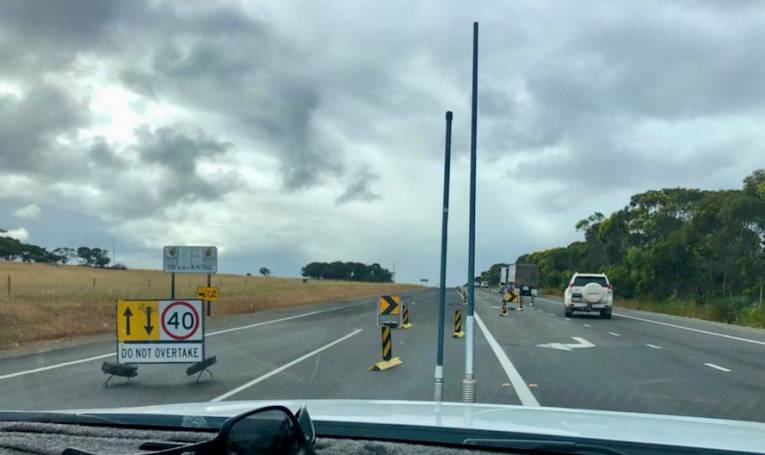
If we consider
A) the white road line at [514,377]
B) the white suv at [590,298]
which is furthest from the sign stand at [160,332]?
the white suv at [590,298]

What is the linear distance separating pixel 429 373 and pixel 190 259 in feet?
79.5

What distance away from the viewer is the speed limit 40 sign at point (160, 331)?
1355 centimetres

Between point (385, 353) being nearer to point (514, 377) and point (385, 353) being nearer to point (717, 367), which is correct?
point (514, 377)

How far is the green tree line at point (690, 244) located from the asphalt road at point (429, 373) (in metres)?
24.0

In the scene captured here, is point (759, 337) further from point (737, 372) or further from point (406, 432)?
point (406, 432)

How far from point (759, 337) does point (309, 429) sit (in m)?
25.7

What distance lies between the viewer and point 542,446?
9.34ft

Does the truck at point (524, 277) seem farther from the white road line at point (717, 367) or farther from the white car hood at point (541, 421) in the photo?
the white car hood at point (541, 421)

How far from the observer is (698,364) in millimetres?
15977

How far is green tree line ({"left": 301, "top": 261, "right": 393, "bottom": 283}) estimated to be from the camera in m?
191

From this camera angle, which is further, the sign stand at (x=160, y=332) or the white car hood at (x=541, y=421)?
the sign stand at (x=160, y=332)

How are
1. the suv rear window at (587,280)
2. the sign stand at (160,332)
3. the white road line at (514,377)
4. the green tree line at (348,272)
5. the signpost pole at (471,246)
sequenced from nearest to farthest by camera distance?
the signpost pole at (471,246), the white road line at (514,377), the sign stand at (160,332), the suv rear window at (587,280), the green tree line at (348,272)

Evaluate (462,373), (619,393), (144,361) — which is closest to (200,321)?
(144,361)

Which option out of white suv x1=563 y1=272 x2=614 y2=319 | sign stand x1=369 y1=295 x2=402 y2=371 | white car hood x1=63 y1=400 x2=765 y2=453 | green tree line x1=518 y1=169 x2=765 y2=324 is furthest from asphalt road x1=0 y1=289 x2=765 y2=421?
green tree line x1=518 y1=169 x2=765 y2=324
